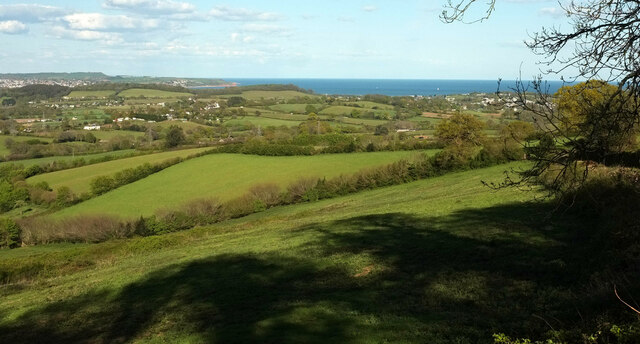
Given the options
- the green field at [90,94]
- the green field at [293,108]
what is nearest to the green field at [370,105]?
the green field at [293,108]

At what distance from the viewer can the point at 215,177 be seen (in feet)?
195

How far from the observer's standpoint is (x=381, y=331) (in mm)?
10250

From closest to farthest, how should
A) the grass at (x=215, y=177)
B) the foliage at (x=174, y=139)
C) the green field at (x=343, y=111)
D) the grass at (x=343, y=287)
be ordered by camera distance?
the grass at (x=343, y=287) → the grass at (x=215, y=177) → the foliage at (x=174, y=139) → the green field at (x=343, y=111)

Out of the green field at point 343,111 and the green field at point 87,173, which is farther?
the green field at point 343,111

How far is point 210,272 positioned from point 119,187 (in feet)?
140

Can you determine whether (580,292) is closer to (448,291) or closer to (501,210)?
(448,291)

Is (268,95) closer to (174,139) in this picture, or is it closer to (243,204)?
(174,139)

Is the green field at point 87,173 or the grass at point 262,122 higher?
the grass at point 262,122

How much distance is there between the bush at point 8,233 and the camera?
4016 cm

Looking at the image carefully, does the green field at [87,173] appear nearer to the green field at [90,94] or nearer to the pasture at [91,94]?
the pasture at [91,94]

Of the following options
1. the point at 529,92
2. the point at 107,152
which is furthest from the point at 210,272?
the point at 107,152

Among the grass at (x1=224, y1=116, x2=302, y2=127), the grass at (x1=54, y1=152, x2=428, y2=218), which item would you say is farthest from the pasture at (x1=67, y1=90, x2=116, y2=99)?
the grass at (x1=54, y1=152, x2=428, y2=218)

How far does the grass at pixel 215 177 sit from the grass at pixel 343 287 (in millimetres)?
24341

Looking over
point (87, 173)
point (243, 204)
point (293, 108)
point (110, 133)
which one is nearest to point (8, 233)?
point (243, 204)
